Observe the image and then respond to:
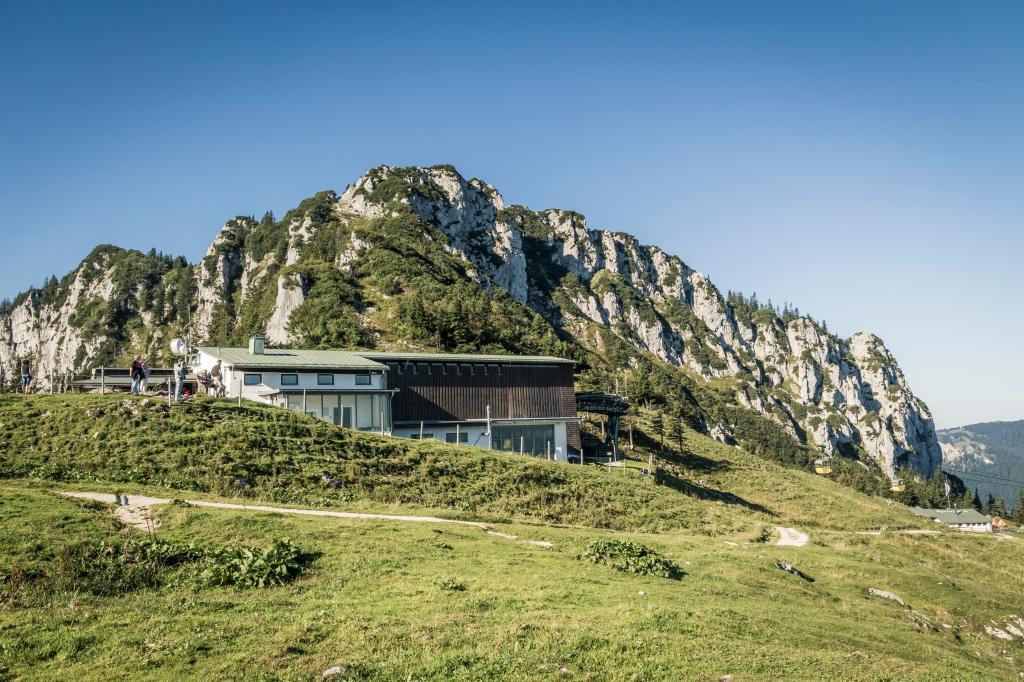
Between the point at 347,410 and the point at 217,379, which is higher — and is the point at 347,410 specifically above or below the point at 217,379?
below

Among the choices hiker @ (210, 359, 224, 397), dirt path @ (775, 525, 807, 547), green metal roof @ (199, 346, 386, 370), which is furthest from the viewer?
hiker @ (210, 359, 224, 397)

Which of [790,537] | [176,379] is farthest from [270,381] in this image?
[790,537]

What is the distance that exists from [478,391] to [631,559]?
38703 millimetres

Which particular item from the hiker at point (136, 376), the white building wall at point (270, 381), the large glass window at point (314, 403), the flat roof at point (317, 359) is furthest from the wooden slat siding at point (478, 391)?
the hiker at point (136, 376)

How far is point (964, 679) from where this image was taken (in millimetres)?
14070

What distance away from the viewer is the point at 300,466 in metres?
32.8

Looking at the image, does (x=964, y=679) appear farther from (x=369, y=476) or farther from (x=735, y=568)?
(x=369, y=476)

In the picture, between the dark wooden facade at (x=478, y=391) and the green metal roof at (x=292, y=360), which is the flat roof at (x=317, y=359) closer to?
the green metal roof at (x=292, y=360)

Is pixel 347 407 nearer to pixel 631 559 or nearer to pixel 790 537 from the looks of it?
pixel 790 537

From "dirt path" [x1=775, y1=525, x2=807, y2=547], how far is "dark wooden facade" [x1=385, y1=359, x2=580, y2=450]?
80.5 feet

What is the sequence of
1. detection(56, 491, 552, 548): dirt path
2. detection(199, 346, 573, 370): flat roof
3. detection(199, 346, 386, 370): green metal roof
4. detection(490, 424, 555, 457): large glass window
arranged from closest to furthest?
detection(56, 491, 552, 548): dirt path → detection(199, 346, 386, 370): green metal roof → detection(199, 346, 573, 370): flat roof → detection(490, 424, 555, 457): large glass window

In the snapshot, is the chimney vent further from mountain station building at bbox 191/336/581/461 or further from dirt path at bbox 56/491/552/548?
dirt path at bbox 56/491/552/548

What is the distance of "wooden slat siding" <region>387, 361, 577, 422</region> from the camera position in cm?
5481

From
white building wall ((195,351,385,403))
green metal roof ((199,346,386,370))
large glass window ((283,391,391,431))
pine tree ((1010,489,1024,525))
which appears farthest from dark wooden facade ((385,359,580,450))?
pine tree ((1010,489,1024,525))
